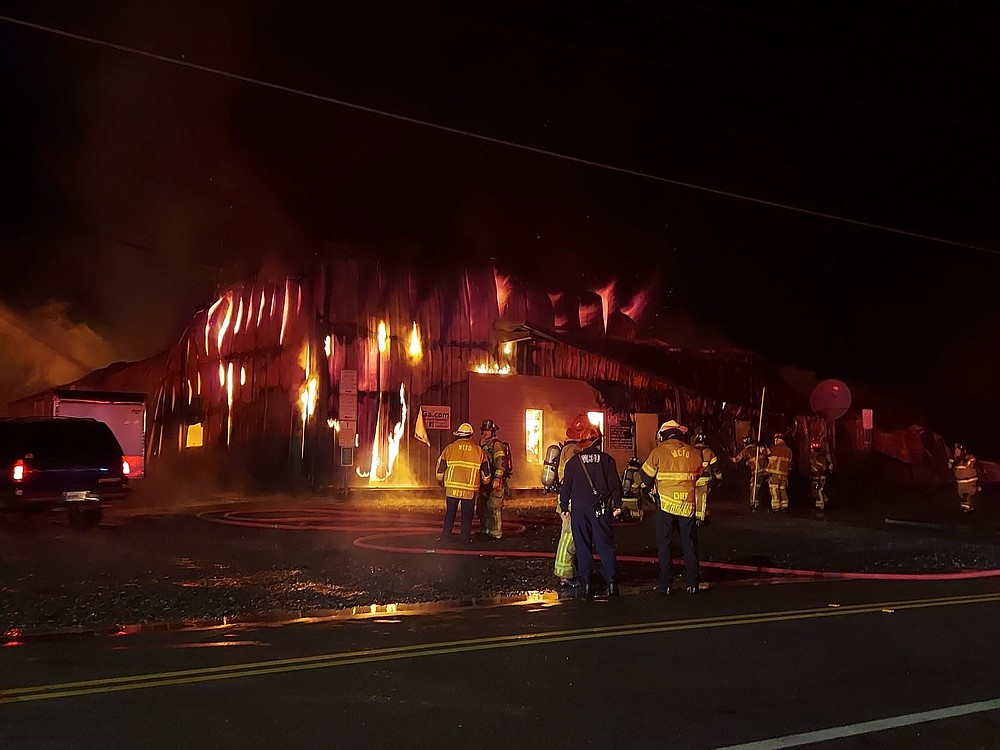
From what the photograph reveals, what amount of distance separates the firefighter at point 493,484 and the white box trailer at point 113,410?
403 inches

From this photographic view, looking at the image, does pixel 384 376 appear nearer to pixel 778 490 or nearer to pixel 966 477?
pixel 778 490

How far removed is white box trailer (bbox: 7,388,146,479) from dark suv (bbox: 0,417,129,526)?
5560 millimetres

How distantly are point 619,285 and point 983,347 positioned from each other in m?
19.6

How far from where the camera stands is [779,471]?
1808cm

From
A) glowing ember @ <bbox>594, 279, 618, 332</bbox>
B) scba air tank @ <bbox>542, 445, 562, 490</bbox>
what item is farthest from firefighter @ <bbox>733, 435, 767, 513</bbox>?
scba air tank @ <bbox>542, 445, 562, 490</bbox>

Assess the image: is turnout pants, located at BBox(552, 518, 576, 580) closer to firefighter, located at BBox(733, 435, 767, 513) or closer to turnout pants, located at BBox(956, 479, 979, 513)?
firefighter, located at BBox(733, 435, 767, 513)

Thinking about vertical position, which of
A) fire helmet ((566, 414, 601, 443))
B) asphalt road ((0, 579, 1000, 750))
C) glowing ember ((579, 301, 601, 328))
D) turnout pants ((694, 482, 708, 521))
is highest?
glowing ember ((579, 301, 601, 328))

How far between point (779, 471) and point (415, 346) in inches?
337

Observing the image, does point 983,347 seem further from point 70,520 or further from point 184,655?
point 184,655

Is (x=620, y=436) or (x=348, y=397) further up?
(x=348, y=397)

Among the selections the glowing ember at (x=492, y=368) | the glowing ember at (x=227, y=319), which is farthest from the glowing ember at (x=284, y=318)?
the glowing ember at (x=492, y=368)

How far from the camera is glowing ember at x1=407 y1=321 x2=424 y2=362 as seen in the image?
2134 centimetres

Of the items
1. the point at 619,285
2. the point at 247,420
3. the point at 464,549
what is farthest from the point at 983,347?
the point at 464,549

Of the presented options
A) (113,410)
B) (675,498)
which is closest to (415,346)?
(113,410)
